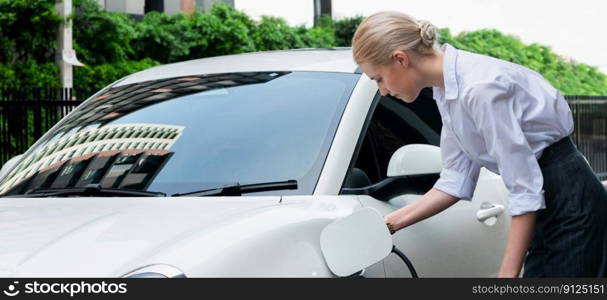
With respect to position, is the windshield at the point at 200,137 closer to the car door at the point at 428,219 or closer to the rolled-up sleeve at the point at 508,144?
the car door at the point at 428,219

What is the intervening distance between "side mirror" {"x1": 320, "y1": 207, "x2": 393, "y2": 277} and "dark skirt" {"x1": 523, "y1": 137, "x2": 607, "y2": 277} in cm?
51

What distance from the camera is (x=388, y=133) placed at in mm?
3877

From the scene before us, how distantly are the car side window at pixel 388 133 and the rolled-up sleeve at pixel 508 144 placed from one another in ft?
2.63

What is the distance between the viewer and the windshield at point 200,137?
11.1 ft

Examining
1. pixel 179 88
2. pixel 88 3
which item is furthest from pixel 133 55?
pixel 179 88

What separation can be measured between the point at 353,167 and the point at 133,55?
48.4 ft

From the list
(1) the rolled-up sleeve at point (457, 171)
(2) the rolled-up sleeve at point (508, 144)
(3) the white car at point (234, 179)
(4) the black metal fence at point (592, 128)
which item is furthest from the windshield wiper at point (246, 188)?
(4) the black metal fence at point (592, 128)

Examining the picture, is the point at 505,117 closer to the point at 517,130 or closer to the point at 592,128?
the point at 517,130

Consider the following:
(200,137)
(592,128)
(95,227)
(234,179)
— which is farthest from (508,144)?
(592,128)

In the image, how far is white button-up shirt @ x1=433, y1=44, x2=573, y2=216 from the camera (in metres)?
2.63

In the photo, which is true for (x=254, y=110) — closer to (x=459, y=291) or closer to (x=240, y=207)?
(x=240, y=207)

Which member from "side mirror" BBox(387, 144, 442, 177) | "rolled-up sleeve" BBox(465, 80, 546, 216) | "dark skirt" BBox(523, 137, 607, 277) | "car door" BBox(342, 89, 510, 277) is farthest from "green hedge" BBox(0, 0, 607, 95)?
"rolled-up sleeve" BBox(465, 80, 546, 216)

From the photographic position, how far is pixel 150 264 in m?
2.51

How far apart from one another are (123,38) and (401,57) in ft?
47.9
